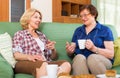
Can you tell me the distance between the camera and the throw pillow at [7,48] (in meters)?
2.08

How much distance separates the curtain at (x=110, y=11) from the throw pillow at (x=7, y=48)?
273cm

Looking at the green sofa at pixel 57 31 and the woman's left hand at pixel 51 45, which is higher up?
the green sofa at pixel 57 31

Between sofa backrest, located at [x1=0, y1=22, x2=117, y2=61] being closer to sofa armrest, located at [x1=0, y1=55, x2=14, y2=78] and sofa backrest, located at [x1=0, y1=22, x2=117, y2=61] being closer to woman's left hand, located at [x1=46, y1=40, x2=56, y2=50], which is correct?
woman's left hand, located at [x1=46, y1=40, x2=56, y2=50]

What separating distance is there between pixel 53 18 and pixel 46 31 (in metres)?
1.82

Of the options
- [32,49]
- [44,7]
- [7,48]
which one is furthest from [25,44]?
[44,7]

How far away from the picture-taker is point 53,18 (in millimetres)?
4289

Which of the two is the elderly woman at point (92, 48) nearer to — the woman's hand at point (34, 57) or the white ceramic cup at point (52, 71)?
the woman's hand at point (34, 57)

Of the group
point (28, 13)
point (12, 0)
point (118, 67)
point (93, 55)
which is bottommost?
point (118, 67)

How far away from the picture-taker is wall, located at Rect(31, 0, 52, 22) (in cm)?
397

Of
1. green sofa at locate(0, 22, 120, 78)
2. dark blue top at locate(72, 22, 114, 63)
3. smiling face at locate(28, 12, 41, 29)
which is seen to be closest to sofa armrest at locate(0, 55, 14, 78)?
green sofa at locate(0, 22, 120, 78)

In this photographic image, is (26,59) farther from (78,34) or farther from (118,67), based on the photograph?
(118,67)

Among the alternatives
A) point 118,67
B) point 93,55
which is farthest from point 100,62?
point 118,67

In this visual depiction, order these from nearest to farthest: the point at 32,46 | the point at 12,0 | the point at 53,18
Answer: the point at 32,46 < the point at 12,0 < the point at 53,18

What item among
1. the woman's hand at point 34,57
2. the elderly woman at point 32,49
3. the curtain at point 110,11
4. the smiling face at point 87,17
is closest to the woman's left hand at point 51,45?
the elderly woman at point 32,49
